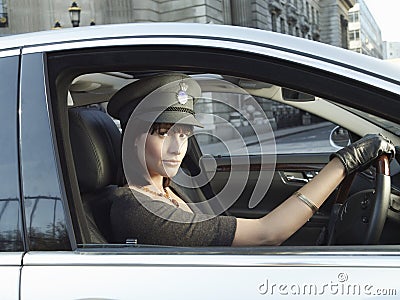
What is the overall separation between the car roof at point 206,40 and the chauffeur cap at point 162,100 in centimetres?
26

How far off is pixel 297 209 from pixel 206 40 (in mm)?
628

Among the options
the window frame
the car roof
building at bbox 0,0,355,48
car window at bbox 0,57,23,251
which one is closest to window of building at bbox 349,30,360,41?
building at bbox 0,0,355,48

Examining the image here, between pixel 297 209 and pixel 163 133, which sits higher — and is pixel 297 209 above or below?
below

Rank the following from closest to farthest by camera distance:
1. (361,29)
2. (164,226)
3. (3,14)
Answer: (164,226) < (3,14) < (361,29)

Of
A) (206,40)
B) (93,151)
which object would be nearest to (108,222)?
(93,151)

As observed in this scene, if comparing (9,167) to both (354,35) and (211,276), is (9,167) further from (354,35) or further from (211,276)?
(354,35)

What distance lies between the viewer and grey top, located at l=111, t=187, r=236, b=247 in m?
1.57

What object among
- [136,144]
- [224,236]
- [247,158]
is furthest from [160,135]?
[247,158]

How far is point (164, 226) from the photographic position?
5.24 ft

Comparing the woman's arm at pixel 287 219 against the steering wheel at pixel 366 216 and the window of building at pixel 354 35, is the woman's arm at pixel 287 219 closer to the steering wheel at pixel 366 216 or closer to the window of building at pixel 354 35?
the steering wheel at pixel 366 216

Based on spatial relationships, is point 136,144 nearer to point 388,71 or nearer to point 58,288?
point 58,288

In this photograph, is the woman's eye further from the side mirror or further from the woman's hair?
the side mirror

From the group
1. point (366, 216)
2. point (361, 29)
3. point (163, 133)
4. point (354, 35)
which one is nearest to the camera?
point (163, 133)

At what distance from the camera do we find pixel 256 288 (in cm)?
127
